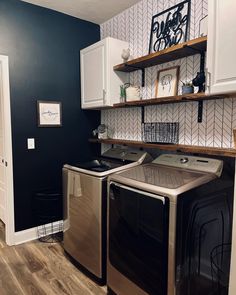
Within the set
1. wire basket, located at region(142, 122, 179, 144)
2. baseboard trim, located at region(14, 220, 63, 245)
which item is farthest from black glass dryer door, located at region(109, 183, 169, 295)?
baseboard trim, located at region(14, 220, 63, 245)

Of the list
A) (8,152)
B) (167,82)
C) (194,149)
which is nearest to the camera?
(194,149)

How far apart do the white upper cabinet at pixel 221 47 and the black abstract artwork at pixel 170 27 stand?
0.53 m

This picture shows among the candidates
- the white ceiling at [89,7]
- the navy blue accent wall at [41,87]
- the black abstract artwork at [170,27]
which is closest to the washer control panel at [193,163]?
the black abstract artwork at [170,27]

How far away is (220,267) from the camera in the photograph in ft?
5.47

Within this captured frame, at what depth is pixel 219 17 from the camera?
4.85 ft

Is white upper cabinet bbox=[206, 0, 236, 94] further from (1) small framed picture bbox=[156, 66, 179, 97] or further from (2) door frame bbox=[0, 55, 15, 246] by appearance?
(2) door frame bbox=[0, 55, 15, 246]

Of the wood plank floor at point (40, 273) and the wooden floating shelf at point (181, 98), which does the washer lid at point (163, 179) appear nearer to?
the wooden floating shelf at point (181, 98)

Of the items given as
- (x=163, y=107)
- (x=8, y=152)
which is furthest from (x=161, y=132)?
(x=8, y=152)

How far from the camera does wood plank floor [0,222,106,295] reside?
6.14ft

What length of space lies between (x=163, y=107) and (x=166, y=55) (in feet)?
1.66

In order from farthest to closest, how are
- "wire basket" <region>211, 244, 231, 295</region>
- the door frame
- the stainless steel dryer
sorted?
the door frame
"wire basket" <region>211, 244, 231, 295</region>
the stainless steel dryer

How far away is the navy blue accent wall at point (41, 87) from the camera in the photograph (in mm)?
2459

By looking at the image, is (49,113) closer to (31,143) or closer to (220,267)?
(31,143)

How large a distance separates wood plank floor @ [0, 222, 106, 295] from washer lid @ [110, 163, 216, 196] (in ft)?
3.16
